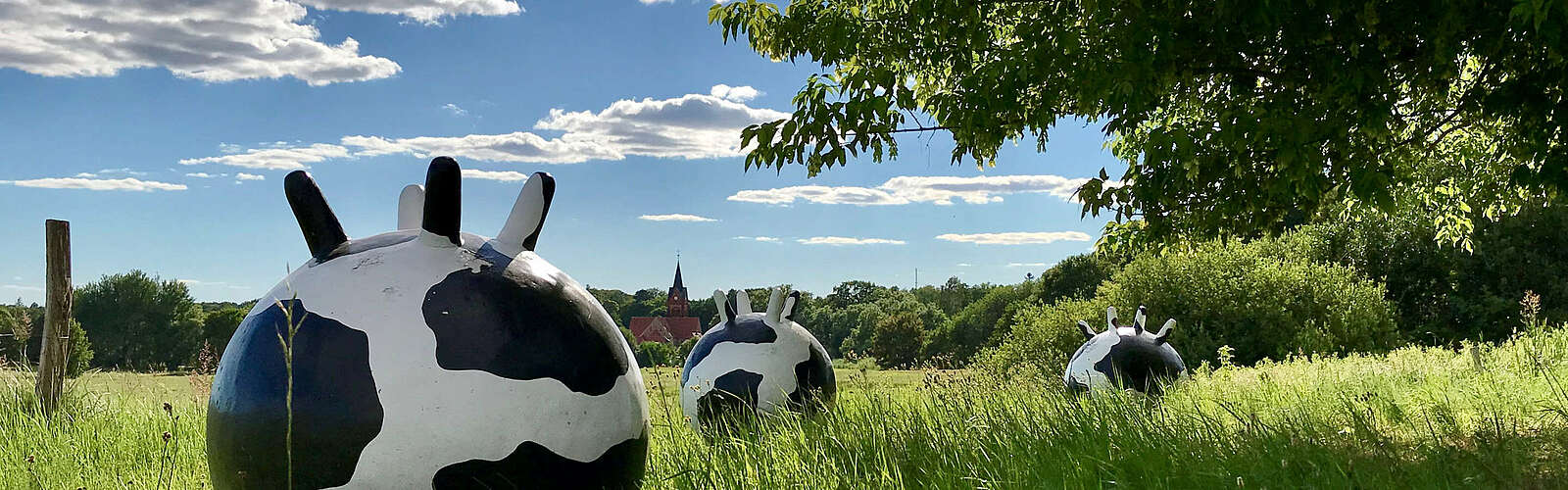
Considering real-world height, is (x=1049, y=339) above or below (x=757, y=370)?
below

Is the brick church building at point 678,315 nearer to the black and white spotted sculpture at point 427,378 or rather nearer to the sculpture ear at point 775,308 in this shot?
the sculpture ear at point 775,308

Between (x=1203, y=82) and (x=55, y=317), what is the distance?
401 inches

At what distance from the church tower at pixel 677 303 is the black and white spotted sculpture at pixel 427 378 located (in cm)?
4734

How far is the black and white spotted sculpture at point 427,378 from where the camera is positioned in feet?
10.4

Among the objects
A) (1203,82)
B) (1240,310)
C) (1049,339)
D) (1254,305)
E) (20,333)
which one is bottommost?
(1049,339)

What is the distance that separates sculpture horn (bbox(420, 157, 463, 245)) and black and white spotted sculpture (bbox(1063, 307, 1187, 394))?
20.9 ft

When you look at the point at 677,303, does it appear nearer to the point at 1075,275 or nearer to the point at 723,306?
the point at 1075,275

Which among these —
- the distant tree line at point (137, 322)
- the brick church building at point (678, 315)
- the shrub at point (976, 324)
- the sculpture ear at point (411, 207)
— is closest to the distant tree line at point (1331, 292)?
the shrub at point (976, 324)

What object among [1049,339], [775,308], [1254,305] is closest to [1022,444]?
[775,308]

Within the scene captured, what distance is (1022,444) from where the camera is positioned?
527 centimetres

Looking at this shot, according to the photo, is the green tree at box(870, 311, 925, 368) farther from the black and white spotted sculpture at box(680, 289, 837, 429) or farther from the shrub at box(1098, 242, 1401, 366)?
the black and white spotted sculpture at box(680, 289, 837, 429)

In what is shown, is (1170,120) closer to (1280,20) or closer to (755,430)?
(1280,20)

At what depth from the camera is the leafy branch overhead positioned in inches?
233

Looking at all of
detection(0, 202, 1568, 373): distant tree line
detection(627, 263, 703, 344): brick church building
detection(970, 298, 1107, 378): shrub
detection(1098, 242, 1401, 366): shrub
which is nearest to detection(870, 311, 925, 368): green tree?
detection(627, 263, 703, 344): brick church building
